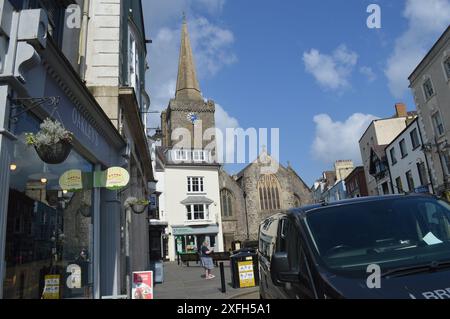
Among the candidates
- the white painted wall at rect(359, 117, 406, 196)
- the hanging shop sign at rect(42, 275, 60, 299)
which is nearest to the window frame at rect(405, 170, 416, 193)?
the white painted wall at rect(359, 117, 406, 196)

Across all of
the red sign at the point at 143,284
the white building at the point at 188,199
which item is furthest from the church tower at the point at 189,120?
the red sign at the point at 143,284

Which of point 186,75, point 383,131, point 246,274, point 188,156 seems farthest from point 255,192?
point 246,274

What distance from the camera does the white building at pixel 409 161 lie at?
86.9 feet

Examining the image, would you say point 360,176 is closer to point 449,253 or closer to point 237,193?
point 237,193

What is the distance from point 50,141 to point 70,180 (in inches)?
80.0

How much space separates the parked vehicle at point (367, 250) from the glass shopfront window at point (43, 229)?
3552mm

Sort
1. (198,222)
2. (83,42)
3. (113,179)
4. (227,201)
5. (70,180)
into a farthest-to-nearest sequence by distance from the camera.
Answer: (227,201)
(198,222)
(83,42)
(113,179)
(70,180)

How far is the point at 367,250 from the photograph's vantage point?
127 inches

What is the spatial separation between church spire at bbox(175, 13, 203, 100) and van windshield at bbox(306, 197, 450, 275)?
55797mm

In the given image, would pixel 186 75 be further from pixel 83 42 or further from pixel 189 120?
pixel 83 42

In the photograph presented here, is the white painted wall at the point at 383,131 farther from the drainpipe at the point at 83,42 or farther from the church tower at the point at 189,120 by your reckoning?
the drainpipe at the point at 83,42

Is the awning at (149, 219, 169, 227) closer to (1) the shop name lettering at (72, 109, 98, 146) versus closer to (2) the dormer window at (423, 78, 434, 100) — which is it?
(2) the dormer window at (423, 78, 434, 100)

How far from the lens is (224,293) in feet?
35.3

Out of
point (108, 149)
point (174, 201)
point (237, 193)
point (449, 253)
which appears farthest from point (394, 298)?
point (237, 193)
